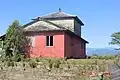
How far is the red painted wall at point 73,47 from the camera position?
3325 centimetres

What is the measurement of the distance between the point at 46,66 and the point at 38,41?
10.6m

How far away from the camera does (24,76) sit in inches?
791

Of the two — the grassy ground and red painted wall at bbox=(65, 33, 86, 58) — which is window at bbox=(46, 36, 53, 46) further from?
the grassy ground

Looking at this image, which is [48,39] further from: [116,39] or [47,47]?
[116,39]

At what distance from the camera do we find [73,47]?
36438mm

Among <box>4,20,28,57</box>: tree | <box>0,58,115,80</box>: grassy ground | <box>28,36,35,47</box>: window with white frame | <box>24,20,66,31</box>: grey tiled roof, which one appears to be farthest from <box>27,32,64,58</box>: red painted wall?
<box>0,58,115,80</box>: grassy ground

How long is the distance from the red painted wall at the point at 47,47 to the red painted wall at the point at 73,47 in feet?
3.55

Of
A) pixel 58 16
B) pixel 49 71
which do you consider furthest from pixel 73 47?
pixel 49 71

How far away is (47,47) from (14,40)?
3.69 meters

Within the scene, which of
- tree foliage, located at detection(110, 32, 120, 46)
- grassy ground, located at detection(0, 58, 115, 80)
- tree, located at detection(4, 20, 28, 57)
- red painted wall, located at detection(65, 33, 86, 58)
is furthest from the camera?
tree foliage, located at detection(110, 32, 120, 46)

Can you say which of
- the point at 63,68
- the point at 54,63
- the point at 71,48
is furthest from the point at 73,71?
the point at 71,48

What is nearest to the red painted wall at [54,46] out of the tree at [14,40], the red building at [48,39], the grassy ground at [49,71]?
the red building at [48,39]

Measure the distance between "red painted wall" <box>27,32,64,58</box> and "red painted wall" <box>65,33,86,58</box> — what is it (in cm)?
108

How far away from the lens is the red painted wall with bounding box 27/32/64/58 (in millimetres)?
31859
